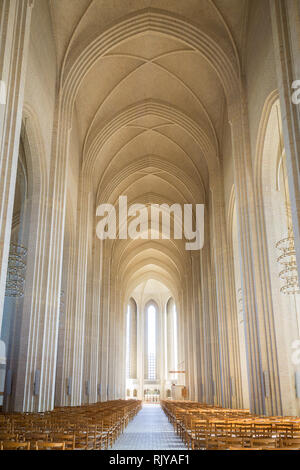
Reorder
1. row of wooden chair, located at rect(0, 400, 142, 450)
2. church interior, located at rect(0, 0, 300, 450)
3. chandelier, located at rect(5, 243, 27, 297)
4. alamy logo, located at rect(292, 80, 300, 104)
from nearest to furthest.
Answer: row of wooden chair, located at rect(0, 400, 142, 450) → alamy logo, located at rect(292, 80, 300, 104) → church interior, located at rect(0, 0, 300, 450) → chandelier, located at rect(5, 243, 27, 297)

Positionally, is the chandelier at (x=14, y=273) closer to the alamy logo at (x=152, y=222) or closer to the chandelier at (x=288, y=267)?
the chandelier at (x=288, y=267)

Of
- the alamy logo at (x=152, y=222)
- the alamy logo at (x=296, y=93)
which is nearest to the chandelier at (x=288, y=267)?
the alamy logo at (x=296, y=93)

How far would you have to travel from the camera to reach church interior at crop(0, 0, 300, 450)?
392 inches

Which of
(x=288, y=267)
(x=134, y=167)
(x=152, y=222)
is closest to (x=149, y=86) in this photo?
(x=134, y=167)

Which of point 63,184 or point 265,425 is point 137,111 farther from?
point 265,425

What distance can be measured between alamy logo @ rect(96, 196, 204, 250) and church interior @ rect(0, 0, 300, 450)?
1310mm

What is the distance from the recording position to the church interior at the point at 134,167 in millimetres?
9969

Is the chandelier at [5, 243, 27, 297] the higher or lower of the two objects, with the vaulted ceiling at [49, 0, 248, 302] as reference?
lower

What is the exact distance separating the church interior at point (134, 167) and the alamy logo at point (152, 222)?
1.31m

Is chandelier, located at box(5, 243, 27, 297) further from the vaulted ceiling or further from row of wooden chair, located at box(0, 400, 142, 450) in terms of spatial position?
the vaulted ceiling

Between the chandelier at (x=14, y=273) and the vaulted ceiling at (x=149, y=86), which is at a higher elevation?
the vaulted ceiling at (x=149, y=86)

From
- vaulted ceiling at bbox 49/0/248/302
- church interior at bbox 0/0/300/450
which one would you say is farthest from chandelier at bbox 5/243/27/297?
vaulted ceiling at bbox 49/0/248/302

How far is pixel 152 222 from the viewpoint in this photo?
39.6 metres

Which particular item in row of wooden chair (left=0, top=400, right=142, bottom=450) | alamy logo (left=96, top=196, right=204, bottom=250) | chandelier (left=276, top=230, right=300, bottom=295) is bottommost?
row of wooden chair (left=0, top=400, right=142, bottom=450)
